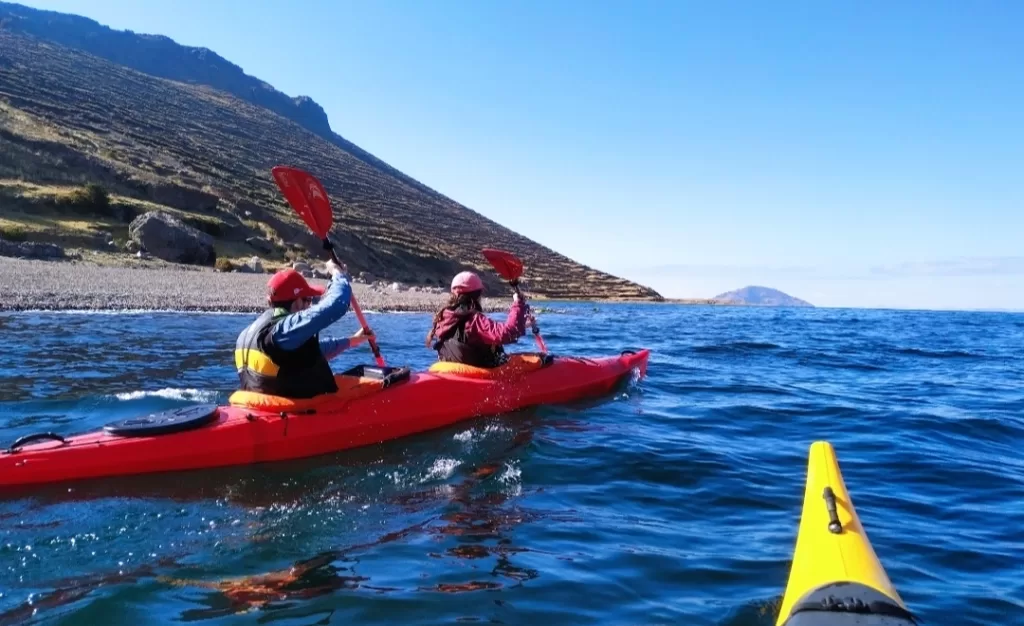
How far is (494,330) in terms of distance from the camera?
7.79 meters

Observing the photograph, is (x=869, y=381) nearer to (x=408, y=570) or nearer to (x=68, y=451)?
(x=408, y=570)

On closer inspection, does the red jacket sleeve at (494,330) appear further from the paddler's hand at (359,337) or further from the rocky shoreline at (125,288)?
the rocky shoreline at (125,288)

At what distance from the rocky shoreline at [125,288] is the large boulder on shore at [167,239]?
1811mm

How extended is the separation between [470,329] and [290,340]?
263 centimetres

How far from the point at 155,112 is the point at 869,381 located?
65351mm

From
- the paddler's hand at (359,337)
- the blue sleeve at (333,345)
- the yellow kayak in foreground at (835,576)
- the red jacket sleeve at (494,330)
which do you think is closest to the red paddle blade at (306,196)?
the paddler's hand at (359,337)

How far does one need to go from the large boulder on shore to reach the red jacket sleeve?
22.7 metres

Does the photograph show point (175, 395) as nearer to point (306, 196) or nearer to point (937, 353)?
point (306, 196)

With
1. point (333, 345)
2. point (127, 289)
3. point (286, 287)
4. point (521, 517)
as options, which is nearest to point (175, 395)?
point (333, 345)

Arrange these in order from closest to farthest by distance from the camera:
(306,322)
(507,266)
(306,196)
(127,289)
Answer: (306,322) < (306,196) < (507,266) < (127,289)

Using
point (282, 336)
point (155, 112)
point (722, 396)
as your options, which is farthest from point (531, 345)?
point (155, 112)

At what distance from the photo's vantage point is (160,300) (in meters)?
17.2

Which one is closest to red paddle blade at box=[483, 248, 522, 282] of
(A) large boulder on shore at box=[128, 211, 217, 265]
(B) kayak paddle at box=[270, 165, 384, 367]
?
(B) kayak paddle at box=[270, 165, 384, 367]

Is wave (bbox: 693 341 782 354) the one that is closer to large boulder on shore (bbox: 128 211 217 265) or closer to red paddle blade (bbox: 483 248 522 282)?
red paddle blade (bbox: 483 248 522 282)
